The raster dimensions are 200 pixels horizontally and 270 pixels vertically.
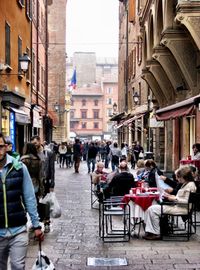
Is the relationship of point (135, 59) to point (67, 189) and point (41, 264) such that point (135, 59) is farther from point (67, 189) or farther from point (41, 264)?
point (41, 264)

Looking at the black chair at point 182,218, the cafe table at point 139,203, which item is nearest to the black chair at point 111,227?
the cafe table at point 139,203

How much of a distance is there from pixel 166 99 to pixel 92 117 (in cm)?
9290

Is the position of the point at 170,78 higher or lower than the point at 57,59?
lower

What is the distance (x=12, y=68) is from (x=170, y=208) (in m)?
12.3

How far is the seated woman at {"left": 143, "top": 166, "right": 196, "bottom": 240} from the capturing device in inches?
367

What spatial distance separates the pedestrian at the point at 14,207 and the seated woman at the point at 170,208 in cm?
438

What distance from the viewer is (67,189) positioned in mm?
19125

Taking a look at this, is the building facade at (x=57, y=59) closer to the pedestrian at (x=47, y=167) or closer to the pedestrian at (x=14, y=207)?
the pedestrian at (x=47, y=167)

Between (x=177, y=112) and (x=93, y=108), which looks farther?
(x=93, y=108)

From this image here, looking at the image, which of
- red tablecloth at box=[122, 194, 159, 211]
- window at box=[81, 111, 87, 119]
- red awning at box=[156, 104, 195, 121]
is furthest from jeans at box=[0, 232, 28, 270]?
window at box=[81, 111, 87, 119]

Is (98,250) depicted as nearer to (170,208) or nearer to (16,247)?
(170,208)

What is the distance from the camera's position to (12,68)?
2025cm

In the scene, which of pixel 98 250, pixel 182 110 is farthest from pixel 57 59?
pixel 98 250

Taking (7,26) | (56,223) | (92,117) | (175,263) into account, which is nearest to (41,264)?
(175,263)
